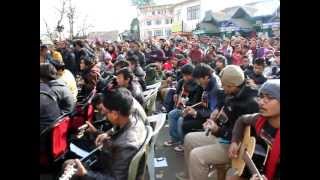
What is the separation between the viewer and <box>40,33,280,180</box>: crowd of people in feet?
6.22

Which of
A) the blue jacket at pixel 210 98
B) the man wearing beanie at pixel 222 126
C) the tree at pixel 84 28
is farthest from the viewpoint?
the tree at pixel 84 28

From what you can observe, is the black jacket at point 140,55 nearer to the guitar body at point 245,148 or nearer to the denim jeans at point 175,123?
the denim jeans at point 175,123

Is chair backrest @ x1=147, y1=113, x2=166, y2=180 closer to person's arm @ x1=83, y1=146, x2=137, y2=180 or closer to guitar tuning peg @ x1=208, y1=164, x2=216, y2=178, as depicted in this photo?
person's arm @ x1=83, y1=146, x2=137, y2=180

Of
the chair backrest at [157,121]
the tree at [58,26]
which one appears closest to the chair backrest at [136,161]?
the chair backrest at [157,121]

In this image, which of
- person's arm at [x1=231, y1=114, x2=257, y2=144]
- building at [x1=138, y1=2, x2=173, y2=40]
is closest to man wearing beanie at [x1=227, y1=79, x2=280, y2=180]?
person's arm at [x1=231, y1=114, x2=257, y2=144]

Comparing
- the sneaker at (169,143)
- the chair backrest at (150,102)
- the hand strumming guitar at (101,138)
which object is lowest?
the sneaker at (169,143)

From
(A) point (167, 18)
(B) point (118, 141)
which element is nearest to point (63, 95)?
(B) point (118, 141)

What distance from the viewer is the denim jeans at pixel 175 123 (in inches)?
83.0

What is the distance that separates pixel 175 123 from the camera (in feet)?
6.95

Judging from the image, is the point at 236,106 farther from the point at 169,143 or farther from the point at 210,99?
the point at 169,143
